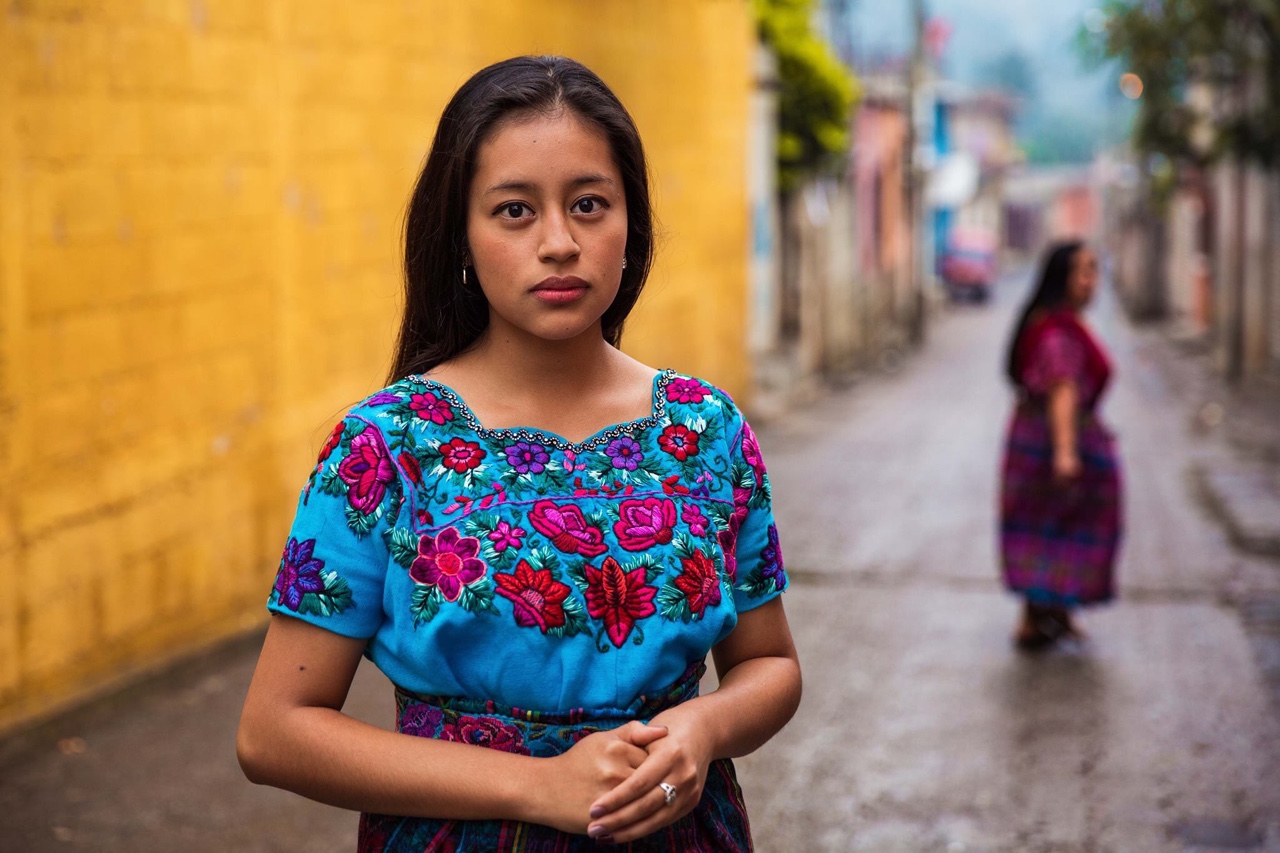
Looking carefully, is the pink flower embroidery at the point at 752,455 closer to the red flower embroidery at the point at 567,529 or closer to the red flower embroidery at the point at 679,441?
Answer: the red flower embroidery at the point at 679,441

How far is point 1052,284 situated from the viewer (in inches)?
260

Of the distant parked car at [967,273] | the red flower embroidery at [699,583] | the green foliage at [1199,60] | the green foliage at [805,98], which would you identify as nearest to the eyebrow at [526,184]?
the red flower embroidery at [699,583]

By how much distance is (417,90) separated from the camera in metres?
8.05

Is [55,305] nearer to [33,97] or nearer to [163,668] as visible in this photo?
[33,97]

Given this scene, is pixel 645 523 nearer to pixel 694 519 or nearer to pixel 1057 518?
pixel 694 519

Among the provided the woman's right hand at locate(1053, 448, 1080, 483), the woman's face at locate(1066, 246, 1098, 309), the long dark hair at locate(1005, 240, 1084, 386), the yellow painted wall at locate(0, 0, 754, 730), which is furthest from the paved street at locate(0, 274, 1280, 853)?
the woman's face at locate(1066, 246, 1098, 309)

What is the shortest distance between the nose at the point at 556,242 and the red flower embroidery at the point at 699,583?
39 cm

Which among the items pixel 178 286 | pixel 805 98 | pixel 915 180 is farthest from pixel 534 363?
pixel 915 180

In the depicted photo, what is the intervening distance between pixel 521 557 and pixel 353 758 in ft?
0.97

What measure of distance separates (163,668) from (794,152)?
1505 centimetres

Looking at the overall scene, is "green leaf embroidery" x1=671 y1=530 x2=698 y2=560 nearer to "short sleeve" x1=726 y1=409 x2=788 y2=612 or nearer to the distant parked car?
"short sleeve" x1=726 y1=409 x2=788 y2=612

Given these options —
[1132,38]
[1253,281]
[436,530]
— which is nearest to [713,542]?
[436,530]

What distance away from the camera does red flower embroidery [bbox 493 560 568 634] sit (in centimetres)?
169

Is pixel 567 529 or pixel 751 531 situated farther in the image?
pixel 751 531
